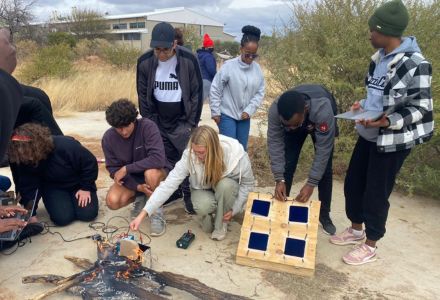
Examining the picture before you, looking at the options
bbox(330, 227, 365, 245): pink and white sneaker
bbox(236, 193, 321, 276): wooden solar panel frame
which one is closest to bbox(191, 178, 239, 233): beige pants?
bbox(236, 193, 321, 276): wooden solar panel frame

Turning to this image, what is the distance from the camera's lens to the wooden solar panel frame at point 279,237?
316 cm

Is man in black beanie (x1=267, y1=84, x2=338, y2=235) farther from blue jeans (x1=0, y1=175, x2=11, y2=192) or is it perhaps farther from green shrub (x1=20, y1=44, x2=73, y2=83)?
green shrub (x1=20, y1=44, x2=73, y2=83)

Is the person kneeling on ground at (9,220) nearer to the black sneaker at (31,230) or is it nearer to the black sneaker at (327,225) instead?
the black sneaker at (31,230)

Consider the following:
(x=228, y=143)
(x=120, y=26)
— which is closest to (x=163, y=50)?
(x=228, y=143)

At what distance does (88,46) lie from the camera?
29.5 meters

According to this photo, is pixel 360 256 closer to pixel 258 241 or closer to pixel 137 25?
pixel 258 241

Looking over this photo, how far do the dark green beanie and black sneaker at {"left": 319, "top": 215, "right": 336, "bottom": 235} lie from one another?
1734 mm

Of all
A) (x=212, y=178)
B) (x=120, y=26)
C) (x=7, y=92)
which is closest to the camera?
(x=7, y=92)

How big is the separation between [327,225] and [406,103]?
1438 millimetres

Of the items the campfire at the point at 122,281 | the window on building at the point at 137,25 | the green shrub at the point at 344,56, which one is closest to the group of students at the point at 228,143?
the campfire at the point at 122,281

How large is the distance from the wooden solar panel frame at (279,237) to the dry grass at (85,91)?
7.38 meters

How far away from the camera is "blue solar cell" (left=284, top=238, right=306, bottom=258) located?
3209mm

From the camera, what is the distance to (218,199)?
3.58 metres

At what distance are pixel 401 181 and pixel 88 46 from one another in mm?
28355
